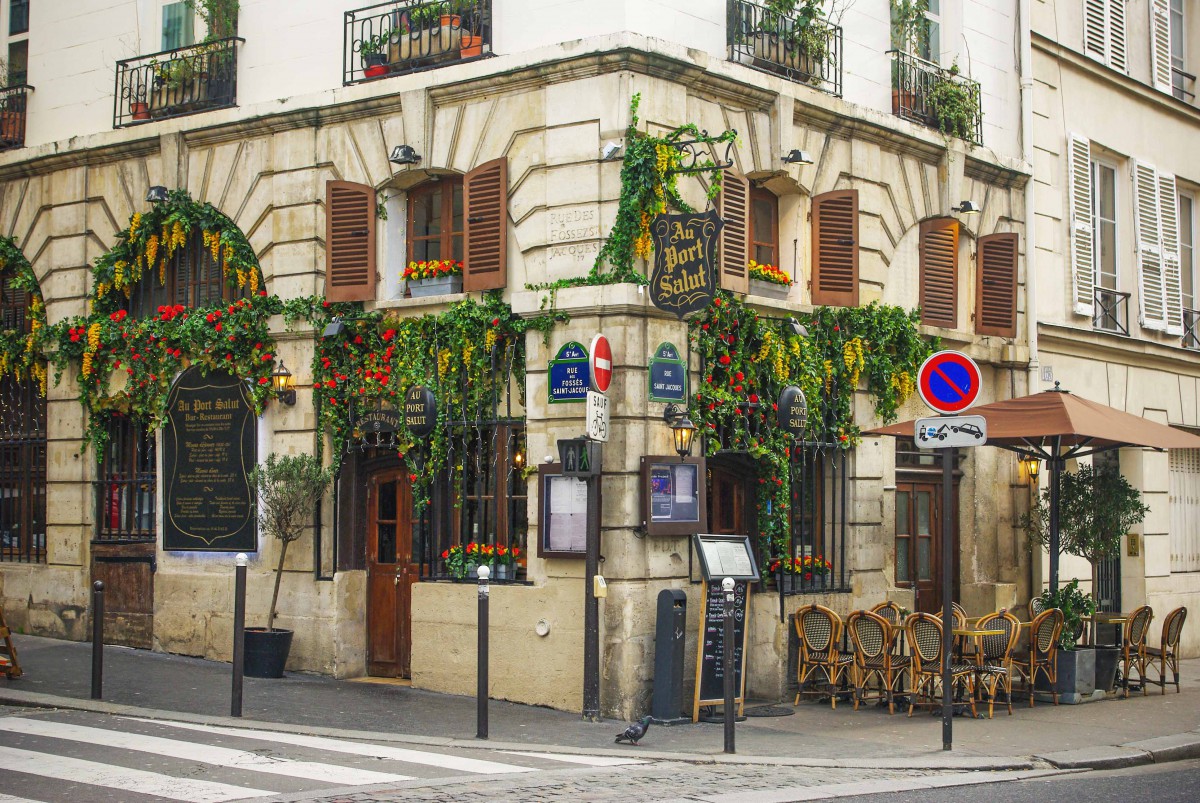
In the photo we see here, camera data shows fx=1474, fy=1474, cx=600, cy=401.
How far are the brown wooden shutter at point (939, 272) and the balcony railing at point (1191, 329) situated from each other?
5.69m

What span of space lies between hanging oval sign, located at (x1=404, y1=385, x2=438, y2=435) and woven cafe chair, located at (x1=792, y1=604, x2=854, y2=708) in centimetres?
404

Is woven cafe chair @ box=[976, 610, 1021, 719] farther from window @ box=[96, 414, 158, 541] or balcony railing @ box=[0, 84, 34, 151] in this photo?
balcony railing @ box=[0, 84, 34, 151]

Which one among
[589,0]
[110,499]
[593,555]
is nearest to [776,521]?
[593,555]

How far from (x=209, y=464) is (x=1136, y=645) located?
10.1 m

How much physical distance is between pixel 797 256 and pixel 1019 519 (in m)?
4.74

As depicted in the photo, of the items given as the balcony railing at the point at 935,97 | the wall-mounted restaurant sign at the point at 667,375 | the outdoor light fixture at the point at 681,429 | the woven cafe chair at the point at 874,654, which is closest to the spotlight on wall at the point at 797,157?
the balcony railing at the point at 935,97

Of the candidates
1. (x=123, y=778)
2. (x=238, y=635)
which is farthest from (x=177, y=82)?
(x=123, y=778)

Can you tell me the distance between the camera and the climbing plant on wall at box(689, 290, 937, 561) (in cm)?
1407

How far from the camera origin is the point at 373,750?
10641 mm

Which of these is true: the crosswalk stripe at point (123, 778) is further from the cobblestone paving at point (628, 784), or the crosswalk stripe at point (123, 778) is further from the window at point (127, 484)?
the window at point (127, 484)

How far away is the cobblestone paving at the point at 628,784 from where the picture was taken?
882 centimetres

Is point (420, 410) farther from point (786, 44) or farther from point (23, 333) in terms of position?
point (23, 333)

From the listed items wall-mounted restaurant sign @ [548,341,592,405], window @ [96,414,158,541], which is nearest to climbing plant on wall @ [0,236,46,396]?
window @ [96,414,158,541]

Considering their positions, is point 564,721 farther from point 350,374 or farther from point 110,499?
point 110,499
